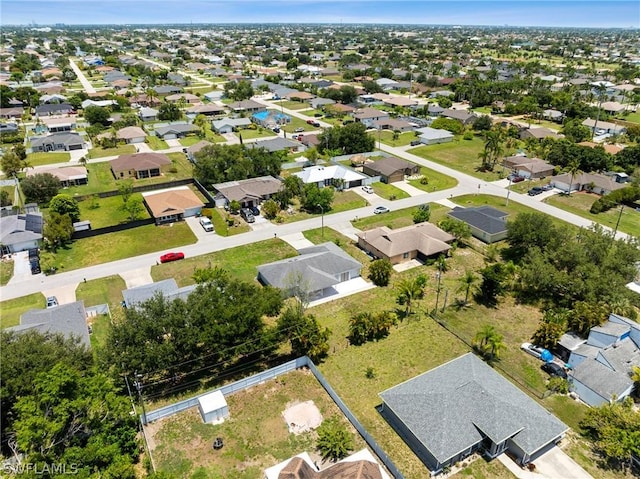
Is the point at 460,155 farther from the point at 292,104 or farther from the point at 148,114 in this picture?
the point at 148,114

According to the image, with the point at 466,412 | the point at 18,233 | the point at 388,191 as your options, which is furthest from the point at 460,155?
the point at 18,233

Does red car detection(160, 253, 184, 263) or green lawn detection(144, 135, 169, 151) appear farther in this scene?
green lawn detection(144, 135, 169, 151)

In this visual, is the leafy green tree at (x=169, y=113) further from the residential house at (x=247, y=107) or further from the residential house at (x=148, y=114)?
the residential house at (x=247, y=107)

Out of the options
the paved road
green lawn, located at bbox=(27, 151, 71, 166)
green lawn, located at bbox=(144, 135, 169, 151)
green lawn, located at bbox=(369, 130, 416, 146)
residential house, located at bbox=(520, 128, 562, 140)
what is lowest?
green lawn, located at bbox=(27, 151, 71, 166)

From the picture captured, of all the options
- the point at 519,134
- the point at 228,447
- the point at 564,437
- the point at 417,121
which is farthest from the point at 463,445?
the point at 417,121

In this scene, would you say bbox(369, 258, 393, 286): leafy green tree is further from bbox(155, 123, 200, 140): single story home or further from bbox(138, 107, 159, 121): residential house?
bbox(138, 107, 159, 121): residential house

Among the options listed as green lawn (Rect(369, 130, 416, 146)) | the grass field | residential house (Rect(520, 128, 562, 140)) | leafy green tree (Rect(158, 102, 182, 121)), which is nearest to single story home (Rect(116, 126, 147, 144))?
leafy green tree (Rect(158, 102, 182, 121))

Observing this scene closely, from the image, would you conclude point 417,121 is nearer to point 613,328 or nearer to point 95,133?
point 95,133
